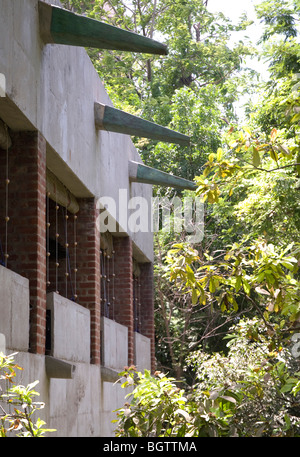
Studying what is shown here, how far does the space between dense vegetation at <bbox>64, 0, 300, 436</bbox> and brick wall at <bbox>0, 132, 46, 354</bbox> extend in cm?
141

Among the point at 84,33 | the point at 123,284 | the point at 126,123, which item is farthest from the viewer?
the point at 123,284

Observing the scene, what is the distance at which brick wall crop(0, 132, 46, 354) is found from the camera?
7.54 meters

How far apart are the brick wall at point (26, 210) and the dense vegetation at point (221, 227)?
1.41 m

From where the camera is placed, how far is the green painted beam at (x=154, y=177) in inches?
516

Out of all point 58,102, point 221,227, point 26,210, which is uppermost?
point 221,227

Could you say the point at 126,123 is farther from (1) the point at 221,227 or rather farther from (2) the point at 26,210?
(1) the point at 221,227

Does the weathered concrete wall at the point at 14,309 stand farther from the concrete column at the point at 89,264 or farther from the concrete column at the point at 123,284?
the concrete column at the point at 123,284

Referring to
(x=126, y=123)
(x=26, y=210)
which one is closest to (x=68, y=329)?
(x=26, y=210)

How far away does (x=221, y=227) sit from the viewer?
74.4ft

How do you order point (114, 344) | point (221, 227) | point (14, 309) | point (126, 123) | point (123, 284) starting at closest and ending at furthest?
point (14, 309) → point (126, 123) → point (114, 344) → point (123, 284) → point (221, 227)

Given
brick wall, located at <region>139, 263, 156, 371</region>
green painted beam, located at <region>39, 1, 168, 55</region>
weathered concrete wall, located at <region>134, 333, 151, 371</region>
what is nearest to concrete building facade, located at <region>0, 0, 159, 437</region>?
green painted beam, located at <region>39, 1, 168, 55</region>

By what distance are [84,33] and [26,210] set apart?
2072 millimetres

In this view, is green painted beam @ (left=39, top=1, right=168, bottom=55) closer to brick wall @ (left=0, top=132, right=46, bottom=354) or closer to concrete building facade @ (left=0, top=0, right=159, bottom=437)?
concrete building facade @ (left=0, top=0, right=159, bottom=437)

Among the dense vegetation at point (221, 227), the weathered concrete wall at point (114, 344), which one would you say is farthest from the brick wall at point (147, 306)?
the weathered concrete wall at point (114, 344)
